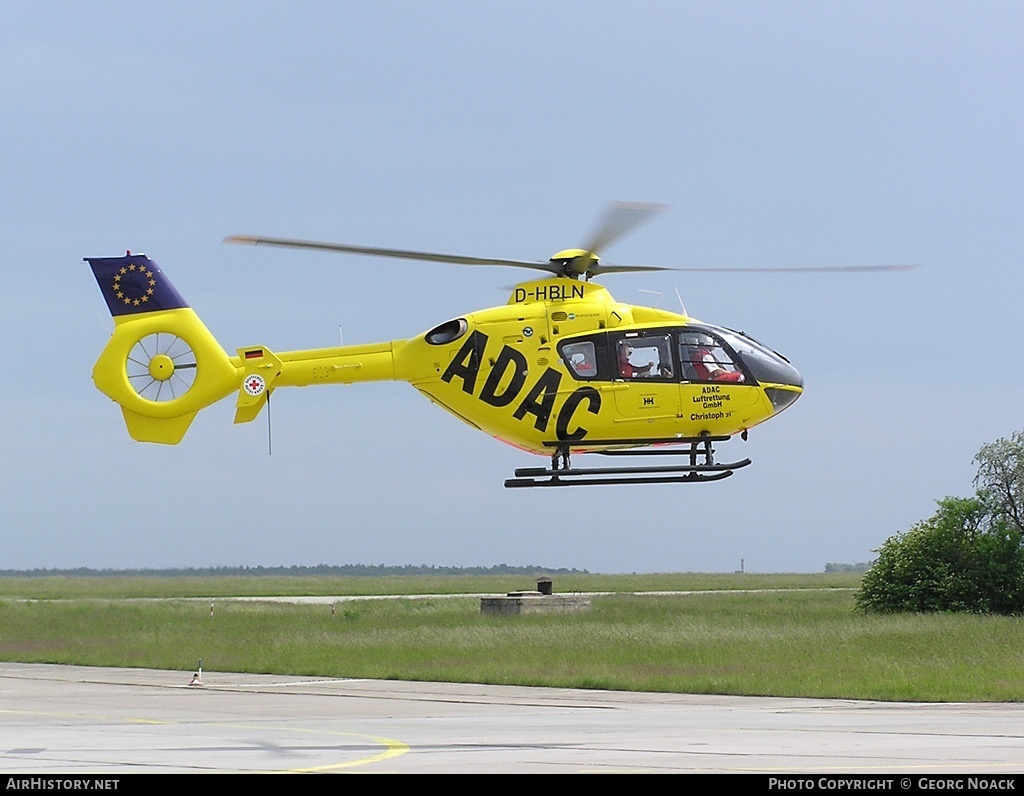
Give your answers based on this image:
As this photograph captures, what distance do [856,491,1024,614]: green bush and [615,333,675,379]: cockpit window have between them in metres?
35.2

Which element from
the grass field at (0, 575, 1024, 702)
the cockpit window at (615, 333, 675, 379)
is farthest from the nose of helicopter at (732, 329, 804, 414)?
the grass field at (0, 575, 1024, 702)

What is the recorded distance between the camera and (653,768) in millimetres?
14000

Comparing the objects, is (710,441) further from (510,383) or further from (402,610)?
(402,610)

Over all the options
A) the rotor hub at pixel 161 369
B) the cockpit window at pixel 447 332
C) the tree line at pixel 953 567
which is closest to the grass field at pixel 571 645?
the tree line at pixel 953 567

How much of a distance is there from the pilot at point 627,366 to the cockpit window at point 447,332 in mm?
2532

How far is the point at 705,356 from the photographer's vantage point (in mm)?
21594

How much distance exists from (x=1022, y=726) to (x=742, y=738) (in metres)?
4.67

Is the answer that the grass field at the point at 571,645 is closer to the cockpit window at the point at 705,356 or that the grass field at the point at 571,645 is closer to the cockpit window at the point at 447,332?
the cockpit window at the point at 705,356

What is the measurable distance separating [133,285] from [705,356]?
9.60 m

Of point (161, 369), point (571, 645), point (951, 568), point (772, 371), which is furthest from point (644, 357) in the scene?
point (951, 568)

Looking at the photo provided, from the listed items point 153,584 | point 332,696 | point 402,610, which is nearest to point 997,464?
point 402,610

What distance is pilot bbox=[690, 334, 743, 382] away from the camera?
21547mm

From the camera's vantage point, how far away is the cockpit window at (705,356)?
21562 mm

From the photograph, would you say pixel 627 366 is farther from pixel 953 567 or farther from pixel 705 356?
pixel 953 567
